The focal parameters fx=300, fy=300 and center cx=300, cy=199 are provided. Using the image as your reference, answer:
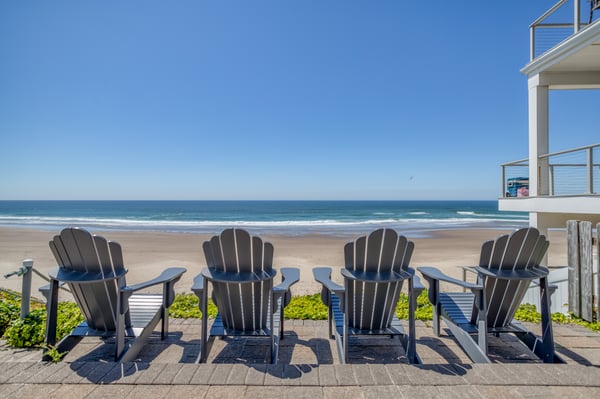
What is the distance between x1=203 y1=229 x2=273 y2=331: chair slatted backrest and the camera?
225 cm

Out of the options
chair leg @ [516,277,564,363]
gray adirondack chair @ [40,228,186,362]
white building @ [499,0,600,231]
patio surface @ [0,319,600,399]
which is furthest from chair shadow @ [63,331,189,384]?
white building @ [499,0,600,231]

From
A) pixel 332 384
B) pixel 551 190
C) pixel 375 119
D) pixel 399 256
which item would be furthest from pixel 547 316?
pixel 375 119

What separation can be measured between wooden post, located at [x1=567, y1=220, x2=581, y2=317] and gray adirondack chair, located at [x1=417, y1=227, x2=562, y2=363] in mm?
1410

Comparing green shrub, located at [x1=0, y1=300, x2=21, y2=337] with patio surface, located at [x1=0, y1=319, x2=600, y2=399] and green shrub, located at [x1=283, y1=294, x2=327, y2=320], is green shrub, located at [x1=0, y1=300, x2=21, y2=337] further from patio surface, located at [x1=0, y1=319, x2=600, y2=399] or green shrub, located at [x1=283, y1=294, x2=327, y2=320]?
green shrub, located at [x1=283, y1=294, x2=327, y2=320]

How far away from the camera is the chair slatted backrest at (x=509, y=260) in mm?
2275

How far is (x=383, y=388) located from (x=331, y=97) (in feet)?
43.1

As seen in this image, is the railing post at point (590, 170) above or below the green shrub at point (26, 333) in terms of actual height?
above

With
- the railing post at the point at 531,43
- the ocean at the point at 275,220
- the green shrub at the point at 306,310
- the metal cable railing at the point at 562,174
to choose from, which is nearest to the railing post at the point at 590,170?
the metal cable railing at the point at 562,174

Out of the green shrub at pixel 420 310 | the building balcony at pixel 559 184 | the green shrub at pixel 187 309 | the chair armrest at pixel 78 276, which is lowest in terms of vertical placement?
the green shrub at pixel 420 310

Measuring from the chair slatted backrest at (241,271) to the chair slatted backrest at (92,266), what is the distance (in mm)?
692

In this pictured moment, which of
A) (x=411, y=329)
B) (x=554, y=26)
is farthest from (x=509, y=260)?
(x=554, y=26)

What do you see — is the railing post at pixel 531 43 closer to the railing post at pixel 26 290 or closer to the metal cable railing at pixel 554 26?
the metal cable railing at pixel 554 26

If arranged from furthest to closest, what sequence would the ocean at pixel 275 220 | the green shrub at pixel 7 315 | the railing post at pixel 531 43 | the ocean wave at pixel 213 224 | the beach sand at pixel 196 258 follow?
the ocean wave at pixel 213 224 → the ocean at pixel 275 220 → the beach sand at pixel 196 258 → the railing post at pixel 531 43 → the green shrub at pixel 7 315

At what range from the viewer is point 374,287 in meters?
2.36
